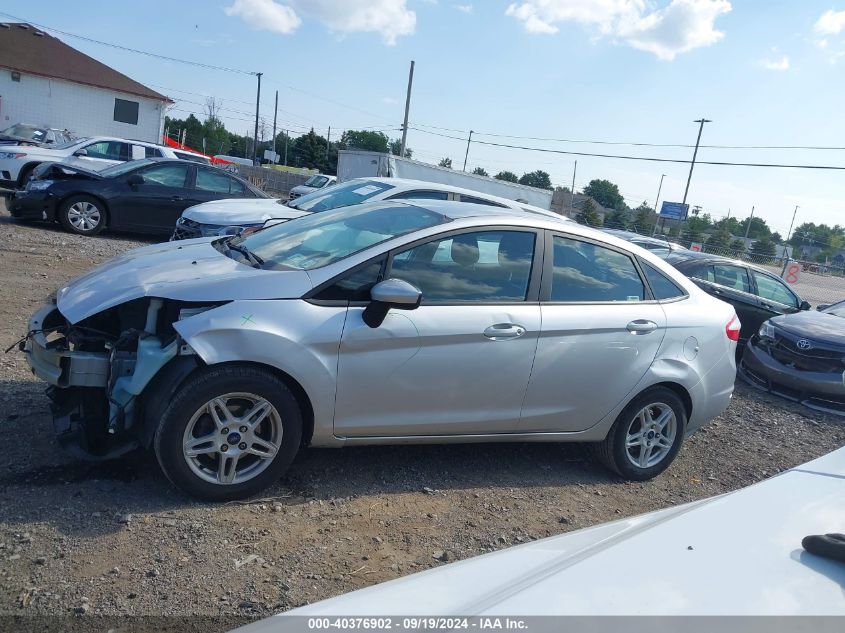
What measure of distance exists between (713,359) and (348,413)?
280 cm

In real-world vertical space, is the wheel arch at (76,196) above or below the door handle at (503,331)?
below

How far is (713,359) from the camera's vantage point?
5.11 meters

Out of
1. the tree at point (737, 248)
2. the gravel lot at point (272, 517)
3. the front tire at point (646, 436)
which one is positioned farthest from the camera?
the tree at point (737, 248)

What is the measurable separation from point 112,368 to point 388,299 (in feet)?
4.89

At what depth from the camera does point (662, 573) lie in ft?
5.92

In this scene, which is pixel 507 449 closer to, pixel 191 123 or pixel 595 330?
pixel 595 330

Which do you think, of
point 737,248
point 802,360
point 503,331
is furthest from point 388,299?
point 737,248

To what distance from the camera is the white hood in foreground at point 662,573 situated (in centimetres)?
166

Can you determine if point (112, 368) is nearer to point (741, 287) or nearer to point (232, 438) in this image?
point (232, 438)

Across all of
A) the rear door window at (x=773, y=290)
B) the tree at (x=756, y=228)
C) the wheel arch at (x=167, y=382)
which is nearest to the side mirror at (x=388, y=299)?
the wheel arch at (x=167, y=382)

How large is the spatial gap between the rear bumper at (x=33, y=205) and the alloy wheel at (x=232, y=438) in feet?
31.2

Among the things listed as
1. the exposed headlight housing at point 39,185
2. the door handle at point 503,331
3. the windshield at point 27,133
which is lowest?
the exposed headlight housing at point 39,185

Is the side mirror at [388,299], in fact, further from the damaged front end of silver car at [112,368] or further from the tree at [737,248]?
the tree at [737,248]

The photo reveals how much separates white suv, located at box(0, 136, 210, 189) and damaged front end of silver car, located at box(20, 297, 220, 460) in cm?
1080
